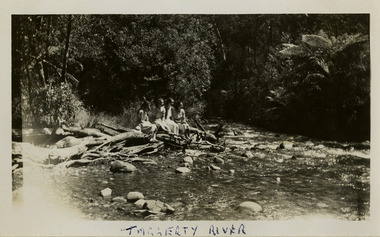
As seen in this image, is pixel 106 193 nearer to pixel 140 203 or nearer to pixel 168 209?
pixel 140 203

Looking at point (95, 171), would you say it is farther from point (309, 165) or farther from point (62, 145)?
point (309, 165)

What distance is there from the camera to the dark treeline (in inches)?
115

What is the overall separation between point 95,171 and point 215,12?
1.30m

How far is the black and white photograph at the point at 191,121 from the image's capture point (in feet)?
9.48

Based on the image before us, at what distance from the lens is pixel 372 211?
2.93m

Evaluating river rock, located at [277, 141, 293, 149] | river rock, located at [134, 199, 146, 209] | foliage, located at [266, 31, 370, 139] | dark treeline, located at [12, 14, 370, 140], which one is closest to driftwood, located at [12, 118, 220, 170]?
dark treeline, located at [12, 14, 370, 140]

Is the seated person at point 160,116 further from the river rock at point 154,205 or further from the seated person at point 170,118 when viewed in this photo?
the river rock at point 154,205

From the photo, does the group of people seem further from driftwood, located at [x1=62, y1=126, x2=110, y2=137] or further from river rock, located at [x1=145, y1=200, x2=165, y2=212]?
river rock, located at [x1=145, y1=200, x2=165, y2=212]

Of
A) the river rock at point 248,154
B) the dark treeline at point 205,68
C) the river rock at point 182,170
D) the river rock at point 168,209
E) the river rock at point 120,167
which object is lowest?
the river rock at point 168,209

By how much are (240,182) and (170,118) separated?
623mm

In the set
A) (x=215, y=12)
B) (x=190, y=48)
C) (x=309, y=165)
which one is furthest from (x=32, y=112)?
(x=309, y=165)

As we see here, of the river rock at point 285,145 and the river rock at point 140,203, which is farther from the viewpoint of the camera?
the river rock at point 285,145

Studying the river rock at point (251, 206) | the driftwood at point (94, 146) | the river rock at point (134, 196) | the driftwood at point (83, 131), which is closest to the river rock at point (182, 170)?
the driftwood at point (94, 146)

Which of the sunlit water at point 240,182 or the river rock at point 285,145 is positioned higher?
the river rock at point 285,145
